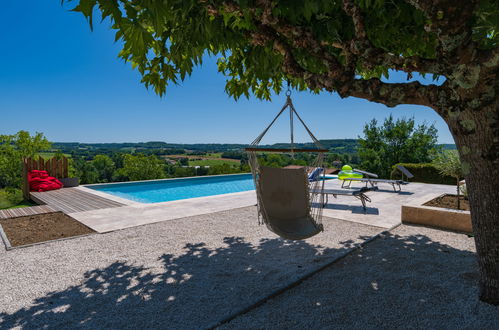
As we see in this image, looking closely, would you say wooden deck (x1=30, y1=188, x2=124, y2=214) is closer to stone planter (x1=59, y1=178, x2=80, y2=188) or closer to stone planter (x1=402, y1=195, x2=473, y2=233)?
stone planter (x1=59, y1=178, x2=80, y2=188)

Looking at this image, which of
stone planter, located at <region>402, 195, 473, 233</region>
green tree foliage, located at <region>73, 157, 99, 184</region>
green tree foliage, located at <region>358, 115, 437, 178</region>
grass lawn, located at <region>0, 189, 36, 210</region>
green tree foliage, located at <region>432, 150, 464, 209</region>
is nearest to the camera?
stone planter, located at <region>402, 195, 473, 233</region>

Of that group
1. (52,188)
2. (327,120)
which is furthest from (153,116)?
(52,188)

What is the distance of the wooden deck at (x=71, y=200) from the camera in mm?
5984

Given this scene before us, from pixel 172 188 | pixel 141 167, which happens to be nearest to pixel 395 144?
pixel 172 188

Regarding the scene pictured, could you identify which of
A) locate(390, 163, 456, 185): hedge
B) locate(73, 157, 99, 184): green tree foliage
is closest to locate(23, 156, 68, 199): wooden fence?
locate(73, 157, 99, 184): green tree foliage

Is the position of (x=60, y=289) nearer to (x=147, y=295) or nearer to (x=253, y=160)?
(x=147, y=295)

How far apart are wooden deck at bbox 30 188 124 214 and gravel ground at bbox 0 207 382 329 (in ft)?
7.43

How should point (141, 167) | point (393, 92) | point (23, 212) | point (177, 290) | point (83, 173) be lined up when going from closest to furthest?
point (393, 92) < point (177, 290) < point (23, 212) < point (83, 173) < point (141, 167)

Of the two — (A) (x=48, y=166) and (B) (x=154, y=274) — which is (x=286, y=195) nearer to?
(B) (x=154, y=274)

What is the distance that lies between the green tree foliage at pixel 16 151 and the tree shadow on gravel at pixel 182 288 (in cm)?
906

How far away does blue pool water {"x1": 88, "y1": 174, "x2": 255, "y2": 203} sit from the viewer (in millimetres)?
9602

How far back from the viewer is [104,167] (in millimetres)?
13828

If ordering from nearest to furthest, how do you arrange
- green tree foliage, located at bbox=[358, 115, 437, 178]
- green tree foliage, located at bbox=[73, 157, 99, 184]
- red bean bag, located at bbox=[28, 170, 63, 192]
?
1. red bean bag, located at bbox=[28, 170, 63, 192]
2. green tree foliage, located at bbox=[73, 157, 99, 184]
3. green tree foliage, located at bbox=[358, 115, 437, 178]

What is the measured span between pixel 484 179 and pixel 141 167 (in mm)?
13032
